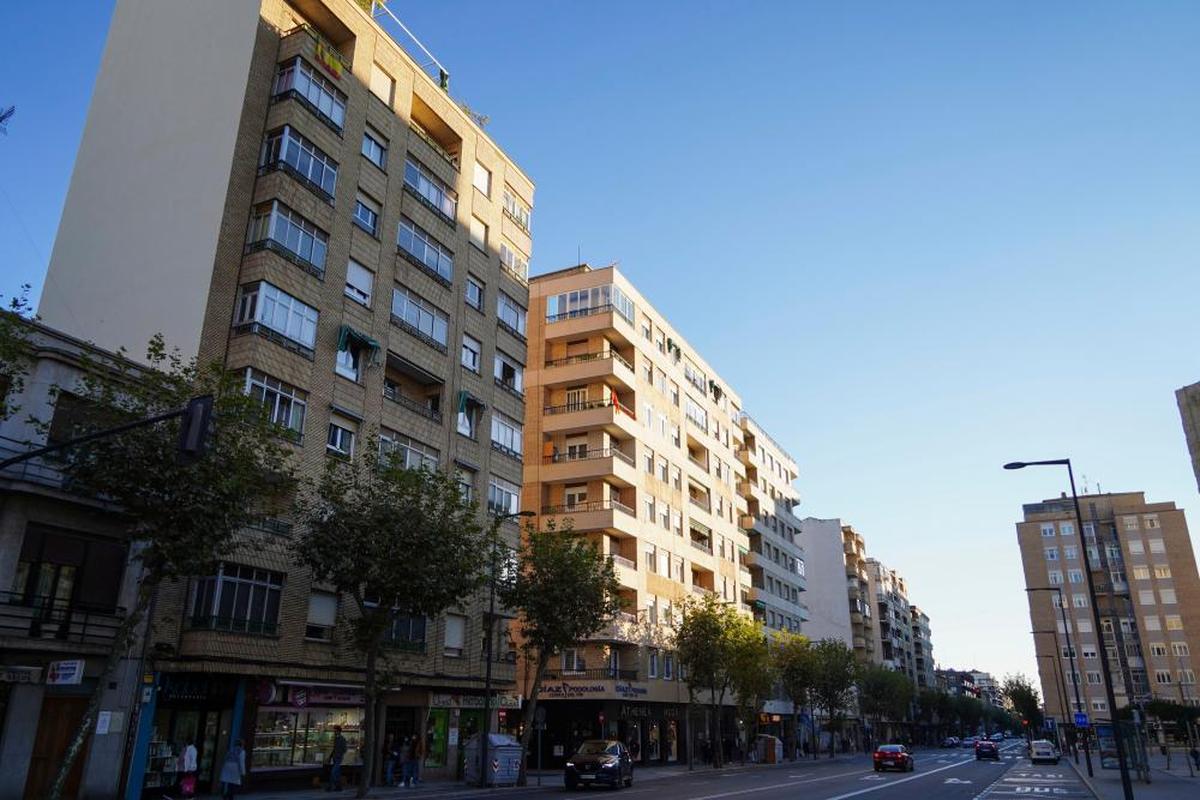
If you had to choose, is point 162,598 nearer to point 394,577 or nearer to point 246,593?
point 246,593

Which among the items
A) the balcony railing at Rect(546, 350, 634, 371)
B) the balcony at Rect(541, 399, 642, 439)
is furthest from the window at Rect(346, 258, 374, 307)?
the balcony railing at Rect(546, 350, 634, 371)

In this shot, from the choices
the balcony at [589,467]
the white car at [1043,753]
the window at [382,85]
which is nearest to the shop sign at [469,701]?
the balcony at [589,467]

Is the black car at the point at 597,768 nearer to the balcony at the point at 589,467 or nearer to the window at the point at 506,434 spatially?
the window at the point at 506,434

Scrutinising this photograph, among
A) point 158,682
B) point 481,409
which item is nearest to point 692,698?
point 481,409

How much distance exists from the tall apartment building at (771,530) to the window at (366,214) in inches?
1909

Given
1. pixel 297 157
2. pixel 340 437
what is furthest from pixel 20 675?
pixel 297 157

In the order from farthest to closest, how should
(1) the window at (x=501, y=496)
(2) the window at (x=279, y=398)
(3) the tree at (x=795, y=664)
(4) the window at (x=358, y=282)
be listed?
(3) the tree at (x=795, y=664) < (1) the window at (x=501, y=496) < (4) the window at (x=358, y=282) < (2) the window at (x=279, y=398)

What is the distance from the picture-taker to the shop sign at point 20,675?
19969mm

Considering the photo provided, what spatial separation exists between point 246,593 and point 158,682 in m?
3.61

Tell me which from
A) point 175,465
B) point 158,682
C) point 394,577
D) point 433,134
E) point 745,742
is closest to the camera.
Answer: point 175,465

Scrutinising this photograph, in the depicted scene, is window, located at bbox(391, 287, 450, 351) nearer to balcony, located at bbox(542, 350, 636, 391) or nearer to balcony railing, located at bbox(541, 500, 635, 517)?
balcony railing, located at bbox(541, 500, 635, 517)

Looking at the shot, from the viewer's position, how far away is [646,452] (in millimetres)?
55781

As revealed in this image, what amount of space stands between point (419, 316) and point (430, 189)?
21.8ft

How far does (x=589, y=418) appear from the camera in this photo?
5112cm
